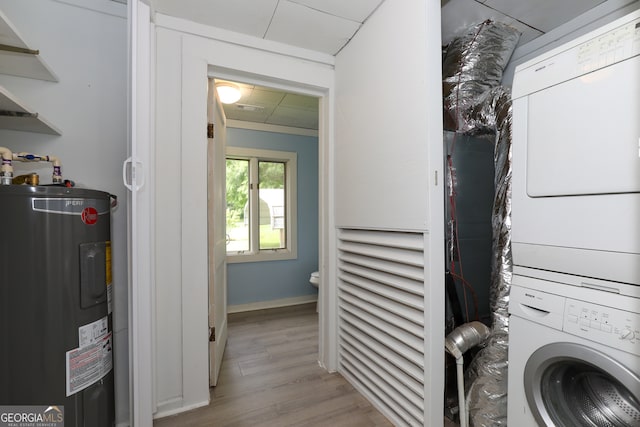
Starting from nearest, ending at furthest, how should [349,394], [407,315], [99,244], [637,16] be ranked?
[637,16]
[99,244]
[407,315]
[349,394]

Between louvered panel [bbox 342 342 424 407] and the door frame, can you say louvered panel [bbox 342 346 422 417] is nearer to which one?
louvered panel [bbox 342 342 424 407]

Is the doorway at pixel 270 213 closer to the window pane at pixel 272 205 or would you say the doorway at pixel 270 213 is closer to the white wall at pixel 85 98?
the window pane at pixel 272 205

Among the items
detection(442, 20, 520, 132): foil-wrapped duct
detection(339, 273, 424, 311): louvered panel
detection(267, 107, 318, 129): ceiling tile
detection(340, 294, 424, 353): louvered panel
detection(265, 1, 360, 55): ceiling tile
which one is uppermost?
detection(265, 1, 360, 55): ceiling tile

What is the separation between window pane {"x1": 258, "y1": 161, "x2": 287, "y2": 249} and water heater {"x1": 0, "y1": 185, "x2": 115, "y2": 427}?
94.9 inches

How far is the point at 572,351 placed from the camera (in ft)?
2.88

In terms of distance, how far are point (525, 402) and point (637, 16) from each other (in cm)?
130

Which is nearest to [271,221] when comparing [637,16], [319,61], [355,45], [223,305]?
[223,305]

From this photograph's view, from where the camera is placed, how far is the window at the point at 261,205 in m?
3.48

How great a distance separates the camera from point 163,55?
1617 millimetres

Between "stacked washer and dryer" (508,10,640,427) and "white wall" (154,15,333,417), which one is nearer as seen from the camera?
"stacked washer and dryer" (508,10,640,427)

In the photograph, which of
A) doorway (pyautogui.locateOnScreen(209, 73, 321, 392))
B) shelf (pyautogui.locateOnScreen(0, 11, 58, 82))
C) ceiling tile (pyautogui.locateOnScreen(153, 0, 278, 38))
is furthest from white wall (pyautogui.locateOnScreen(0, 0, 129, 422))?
doorway (pyautogui.locateOnScreen(209, 73, 321, 392))

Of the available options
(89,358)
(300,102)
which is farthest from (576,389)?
(300,102)

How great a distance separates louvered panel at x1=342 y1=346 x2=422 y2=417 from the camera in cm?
136

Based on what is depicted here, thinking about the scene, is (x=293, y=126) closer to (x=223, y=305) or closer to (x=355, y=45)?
(x=355, y=45)
